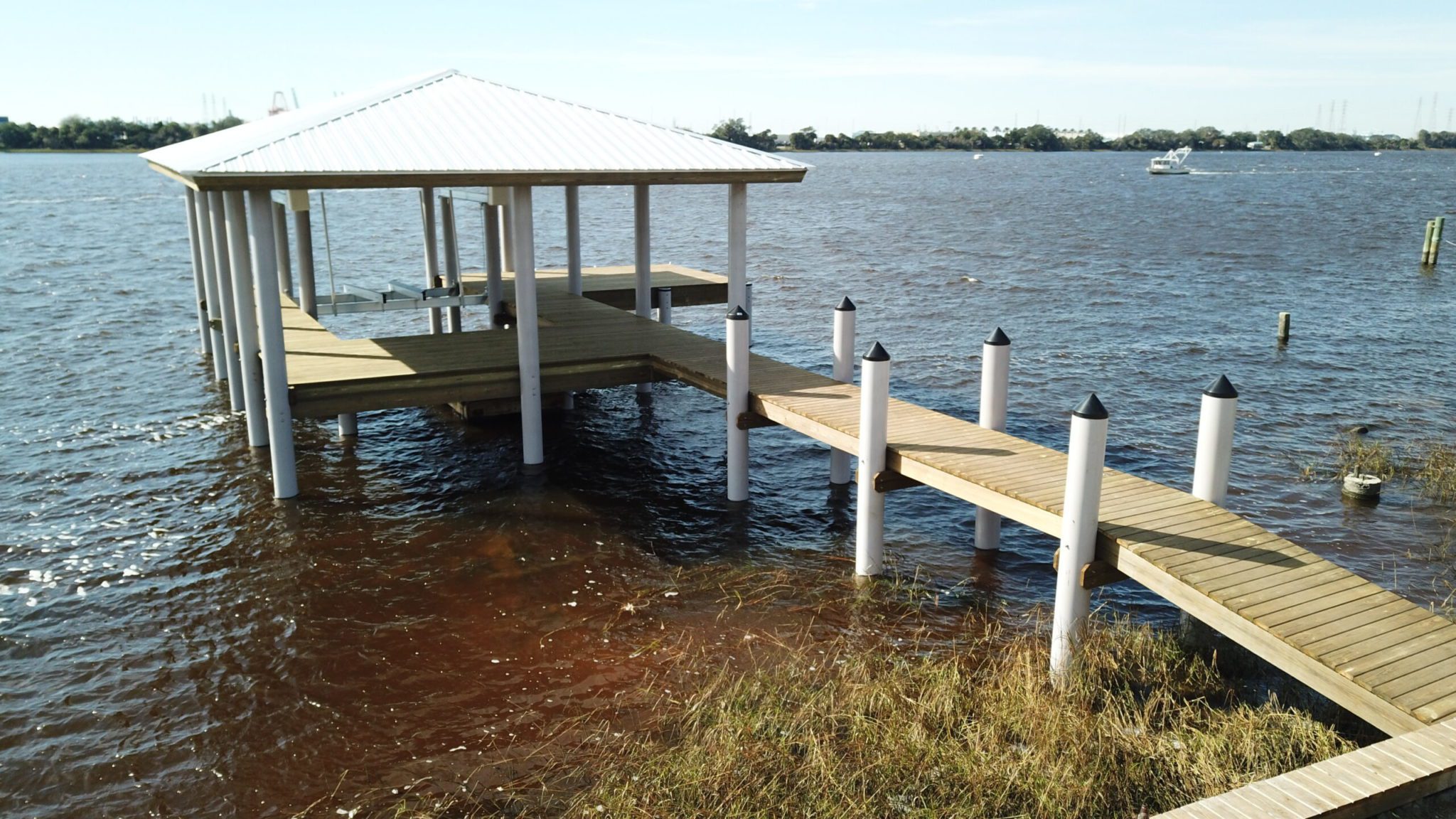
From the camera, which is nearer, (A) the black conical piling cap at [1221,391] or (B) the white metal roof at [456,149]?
(A) the black conical piling cap at [1221,391]

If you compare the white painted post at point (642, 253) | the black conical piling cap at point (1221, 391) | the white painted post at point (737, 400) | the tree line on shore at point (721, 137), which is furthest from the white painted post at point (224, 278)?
the tree line on shore at point (721, 137)

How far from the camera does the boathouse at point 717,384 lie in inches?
243

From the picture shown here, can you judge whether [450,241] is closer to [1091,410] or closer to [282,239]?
[282,239]

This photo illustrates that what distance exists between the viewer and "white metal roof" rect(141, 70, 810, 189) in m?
10.6

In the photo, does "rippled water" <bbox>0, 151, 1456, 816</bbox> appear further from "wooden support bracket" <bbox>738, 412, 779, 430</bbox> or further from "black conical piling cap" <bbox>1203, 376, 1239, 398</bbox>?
"black conical piling cap" <bbox>1203, 376, 1239, 398</bbox>

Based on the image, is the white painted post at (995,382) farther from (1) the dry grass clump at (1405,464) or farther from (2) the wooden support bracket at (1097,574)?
(1) the dry grass clump at (1405,464)

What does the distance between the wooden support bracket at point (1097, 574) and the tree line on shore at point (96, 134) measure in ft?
442

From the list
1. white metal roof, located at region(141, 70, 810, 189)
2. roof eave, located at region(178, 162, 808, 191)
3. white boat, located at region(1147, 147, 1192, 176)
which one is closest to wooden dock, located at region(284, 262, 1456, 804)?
roof eave, located at region(178, 162, 808, 191)

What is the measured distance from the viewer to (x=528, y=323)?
12.2 m

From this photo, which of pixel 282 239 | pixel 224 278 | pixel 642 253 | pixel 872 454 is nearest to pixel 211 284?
pixel 282 239

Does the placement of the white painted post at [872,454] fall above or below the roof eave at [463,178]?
below

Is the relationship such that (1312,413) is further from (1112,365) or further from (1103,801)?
(1103,801)

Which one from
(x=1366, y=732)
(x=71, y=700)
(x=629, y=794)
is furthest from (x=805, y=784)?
(x=71, y=700)

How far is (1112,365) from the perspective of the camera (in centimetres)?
2070
